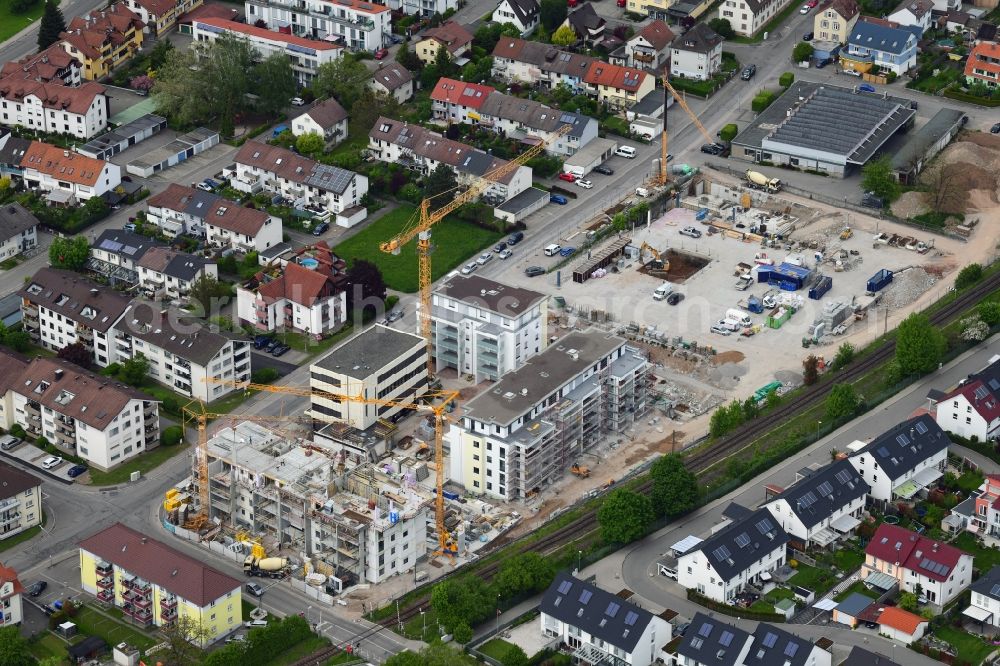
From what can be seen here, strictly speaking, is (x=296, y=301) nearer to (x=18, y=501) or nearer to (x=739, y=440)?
(x=18, y=501)

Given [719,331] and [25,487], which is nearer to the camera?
[25,487]

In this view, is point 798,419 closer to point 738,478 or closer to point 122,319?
point 738,478

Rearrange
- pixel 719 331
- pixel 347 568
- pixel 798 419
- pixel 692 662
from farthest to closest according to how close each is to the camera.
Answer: pixel 719 331
pixel 798 419
pixel 347 568
pixel 692 662

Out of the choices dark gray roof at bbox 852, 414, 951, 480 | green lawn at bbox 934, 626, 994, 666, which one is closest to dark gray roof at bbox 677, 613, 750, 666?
green lawn at bbox 934, 626, 994, 666

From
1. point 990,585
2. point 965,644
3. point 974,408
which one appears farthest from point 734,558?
point 974,408

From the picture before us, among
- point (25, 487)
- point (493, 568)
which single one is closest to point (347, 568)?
point (493, 568)

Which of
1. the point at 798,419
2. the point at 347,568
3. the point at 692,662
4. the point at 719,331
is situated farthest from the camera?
the point at 719,331
